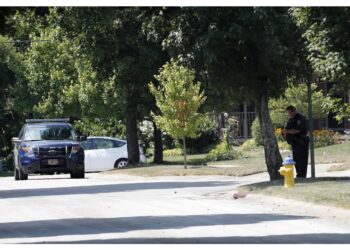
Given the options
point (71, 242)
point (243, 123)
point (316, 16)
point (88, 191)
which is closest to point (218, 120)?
point (243, 123)

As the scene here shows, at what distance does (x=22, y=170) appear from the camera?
104 ft

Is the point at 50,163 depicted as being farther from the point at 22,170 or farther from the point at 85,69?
the point at 85,69

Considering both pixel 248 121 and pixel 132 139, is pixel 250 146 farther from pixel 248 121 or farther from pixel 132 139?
pixel 132 139

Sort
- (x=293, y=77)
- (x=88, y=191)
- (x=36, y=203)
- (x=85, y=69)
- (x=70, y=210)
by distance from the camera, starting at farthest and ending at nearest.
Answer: (x=85, y=69) → (x=88, y=191) → (x=293, y=77) → (x=36, y=203) → (x=70, y=210)

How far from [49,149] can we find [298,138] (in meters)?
9.73

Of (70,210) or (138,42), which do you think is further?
(138,42)

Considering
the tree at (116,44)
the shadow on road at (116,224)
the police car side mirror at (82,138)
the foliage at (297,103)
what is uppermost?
the tree at (116,44)

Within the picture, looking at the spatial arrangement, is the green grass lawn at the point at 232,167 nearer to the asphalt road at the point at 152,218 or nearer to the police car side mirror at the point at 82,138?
the police car side mirror at the point at 82,138

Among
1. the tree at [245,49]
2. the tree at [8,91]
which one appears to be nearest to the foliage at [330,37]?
the tree at [245,49]

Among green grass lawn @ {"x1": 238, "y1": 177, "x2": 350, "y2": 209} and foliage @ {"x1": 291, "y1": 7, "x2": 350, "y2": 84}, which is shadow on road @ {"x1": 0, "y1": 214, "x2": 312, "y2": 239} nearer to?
green grass lawn @ {"x1": 238, "y1": 177, "x2": 350, "y2": 209}

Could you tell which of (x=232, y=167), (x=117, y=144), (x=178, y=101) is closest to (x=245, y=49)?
(x=232, y=167)

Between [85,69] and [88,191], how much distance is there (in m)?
16.9

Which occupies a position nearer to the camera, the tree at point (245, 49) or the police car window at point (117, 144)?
the tree at point (245, 49)

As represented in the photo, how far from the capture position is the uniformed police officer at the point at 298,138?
23.7 meters
